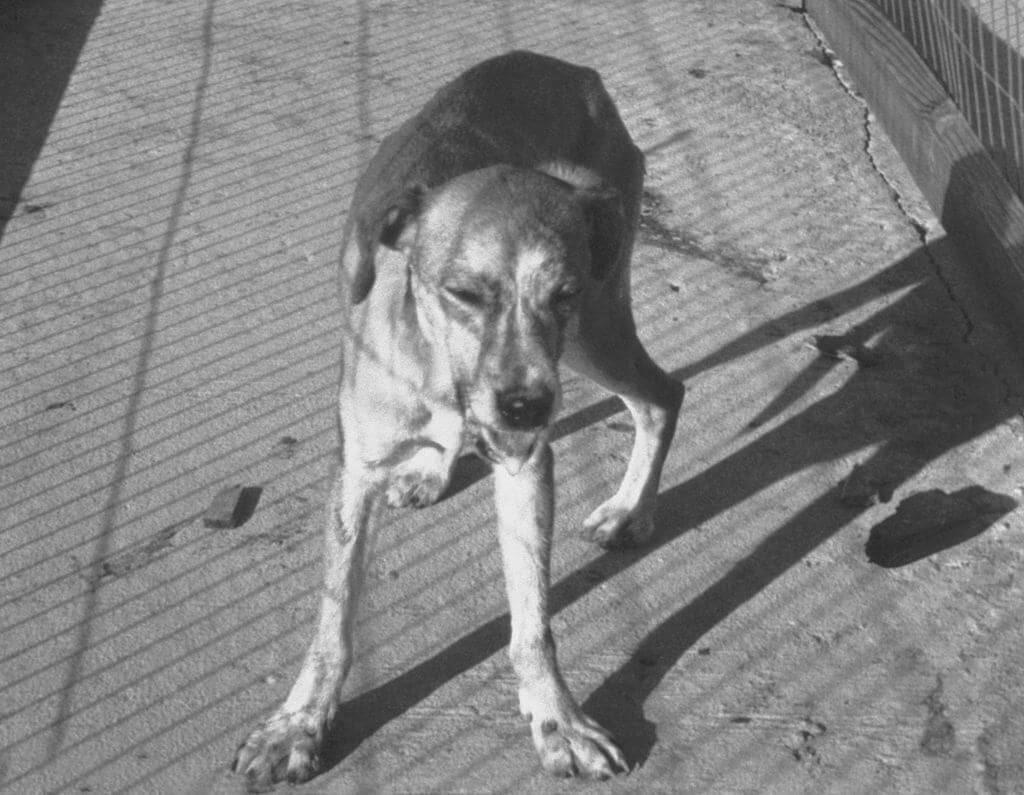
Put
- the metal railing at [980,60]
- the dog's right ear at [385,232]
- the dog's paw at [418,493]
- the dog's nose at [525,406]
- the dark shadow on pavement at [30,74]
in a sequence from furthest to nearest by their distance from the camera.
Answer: the dark shadow on pavement at [30,74]
the metal railing at [980,60]
the dog's paw at [418,493]
the dog's right ear at [385,232]
the dog's nose at [525,406]

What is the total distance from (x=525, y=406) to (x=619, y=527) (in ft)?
3.64

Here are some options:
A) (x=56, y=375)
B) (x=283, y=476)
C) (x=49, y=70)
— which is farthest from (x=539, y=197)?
(x=49, y=70)

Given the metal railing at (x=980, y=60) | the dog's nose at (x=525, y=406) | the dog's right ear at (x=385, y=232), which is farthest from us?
the metal railing at (x=980, y=60)

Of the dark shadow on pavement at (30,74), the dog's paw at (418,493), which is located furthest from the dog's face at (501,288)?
the dark shadow on pavement at (30,74)

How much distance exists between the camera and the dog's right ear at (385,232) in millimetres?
3738

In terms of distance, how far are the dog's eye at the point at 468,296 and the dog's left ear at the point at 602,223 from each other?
1.37 feet

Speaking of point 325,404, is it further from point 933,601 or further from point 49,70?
→ point 49,70

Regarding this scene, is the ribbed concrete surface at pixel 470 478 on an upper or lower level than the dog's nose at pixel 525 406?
lower

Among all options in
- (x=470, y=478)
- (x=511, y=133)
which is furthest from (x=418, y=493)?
(x=511, y=133)

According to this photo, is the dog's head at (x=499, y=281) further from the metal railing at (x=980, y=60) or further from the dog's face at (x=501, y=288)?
the metal railing at (x=980, y=60)

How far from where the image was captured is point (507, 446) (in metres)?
3.74

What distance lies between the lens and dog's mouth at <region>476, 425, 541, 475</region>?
3660 millimetres

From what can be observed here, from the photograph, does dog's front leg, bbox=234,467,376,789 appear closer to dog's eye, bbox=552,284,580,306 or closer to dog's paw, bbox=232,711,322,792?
dog's paw, bbox=232,711,322,792

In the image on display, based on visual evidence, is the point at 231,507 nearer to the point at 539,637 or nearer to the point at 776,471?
the point at 539,637
